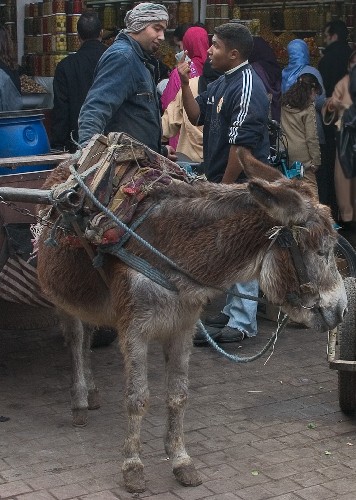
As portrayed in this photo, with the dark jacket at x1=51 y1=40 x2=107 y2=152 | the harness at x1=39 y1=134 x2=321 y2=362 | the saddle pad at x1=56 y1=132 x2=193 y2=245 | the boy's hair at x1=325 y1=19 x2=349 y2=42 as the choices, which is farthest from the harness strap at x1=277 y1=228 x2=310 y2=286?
the boy's hair at x1=325 y1=19 x2=349 y2=42

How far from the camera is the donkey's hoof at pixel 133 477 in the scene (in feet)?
16.1

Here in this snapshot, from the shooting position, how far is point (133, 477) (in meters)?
4.92

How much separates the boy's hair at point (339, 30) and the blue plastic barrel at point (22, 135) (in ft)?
15.3

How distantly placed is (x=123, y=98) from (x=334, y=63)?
15.3 ft

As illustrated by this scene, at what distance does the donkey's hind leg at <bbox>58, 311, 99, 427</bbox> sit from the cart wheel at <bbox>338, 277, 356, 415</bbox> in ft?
4.94

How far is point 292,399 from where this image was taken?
6.27m

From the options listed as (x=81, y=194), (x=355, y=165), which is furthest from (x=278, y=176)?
(x=355, y=165)

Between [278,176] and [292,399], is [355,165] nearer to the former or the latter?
[292,399]

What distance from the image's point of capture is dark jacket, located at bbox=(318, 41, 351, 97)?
1018 cm

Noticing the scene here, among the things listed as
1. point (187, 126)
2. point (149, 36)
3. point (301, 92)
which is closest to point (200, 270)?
point (149, 36)

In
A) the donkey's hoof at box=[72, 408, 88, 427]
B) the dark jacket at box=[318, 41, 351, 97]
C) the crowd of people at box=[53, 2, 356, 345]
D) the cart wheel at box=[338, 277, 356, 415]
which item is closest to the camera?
the cart wheel at box=[338, 277, 356, 415]

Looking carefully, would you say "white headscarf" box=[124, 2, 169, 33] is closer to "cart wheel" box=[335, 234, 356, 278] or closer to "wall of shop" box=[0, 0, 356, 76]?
"cart wheel" box=[335, 234, 356, 278]

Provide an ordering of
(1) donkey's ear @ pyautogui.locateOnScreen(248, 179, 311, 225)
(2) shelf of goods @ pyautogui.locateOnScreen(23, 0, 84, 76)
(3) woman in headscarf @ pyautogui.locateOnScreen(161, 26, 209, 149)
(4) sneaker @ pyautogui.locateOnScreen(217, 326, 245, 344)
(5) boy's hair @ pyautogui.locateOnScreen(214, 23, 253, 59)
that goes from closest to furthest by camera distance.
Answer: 1. (1) donkey's ear @ pyautogui.locateOnScreen(248, 179, 311, 225)
2. (5) boy's hair @ pyautogui.locateOnScreen(214, 23, 253, 59)
3. (4) sneaker @ pyautogui.locateOnScreen(217, 326, 245, 344)
4. (3) woman in headscarf @ pyautogui.locateOnScreen(161, 26, 209, 149)
5. (2) shelf of goods @ pyautogui.locateOnScreen(23, 0, 84, 76)

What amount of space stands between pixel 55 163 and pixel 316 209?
2323 mm
